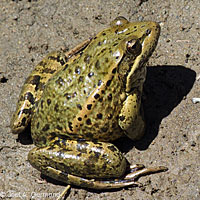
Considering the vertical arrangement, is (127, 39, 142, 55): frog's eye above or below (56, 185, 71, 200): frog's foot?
above

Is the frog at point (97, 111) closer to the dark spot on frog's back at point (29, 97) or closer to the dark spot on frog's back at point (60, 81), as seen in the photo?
the dark spot on frog's back at point (60, 81)

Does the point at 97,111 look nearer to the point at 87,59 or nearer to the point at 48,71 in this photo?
the point at 87,59

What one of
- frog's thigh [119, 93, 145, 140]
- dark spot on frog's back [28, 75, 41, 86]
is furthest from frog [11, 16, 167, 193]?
dark spot on frog's back [28, 75, 41, 86]

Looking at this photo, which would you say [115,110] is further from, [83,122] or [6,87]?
[6,87]

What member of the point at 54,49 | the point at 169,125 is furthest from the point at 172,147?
the point at 54,49

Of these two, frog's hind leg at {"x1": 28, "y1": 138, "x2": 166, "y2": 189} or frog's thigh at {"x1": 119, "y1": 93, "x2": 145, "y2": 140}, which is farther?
frog's thigh at {"x1": 119, "y1": 93, "x2": 145, "y2": 140}

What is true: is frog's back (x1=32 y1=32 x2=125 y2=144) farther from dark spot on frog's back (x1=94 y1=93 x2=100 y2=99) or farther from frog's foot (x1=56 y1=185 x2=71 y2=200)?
frog's foot (x1=56 y1=185 x2=71 y2=200)

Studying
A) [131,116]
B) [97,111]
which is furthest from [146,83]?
[97,111]
